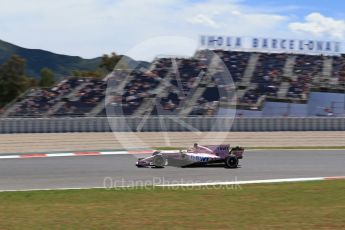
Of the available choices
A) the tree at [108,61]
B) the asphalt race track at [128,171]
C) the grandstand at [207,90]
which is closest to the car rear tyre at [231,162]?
the asphalt race track at [128,171]

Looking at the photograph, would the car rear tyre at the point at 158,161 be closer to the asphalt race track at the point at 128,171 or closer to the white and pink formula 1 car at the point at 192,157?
the white and pink formula 1 car at the point at 192,157

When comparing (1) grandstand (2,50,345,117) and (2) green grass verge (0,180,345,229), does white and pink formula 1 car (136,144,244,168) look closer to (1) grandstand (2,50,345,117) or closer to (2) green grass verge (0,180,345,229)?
(2) green grass verge (0,180,345,229)

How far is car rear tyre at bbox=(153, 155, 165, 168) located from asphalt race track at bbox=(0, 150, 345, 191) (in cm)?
16

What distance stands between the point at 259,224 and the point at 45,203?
368 centimetres

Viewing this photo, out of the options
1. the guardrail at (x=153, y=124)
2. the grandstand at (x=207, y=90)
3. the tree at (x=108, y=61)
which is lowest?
the guardrail at (x=153, y=124)

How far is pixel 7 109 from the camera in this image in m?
32.9

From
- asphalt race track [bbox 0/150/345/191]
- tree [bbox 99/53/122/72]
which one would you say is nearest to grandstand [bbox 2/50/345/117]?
asphalt race track [bbox 0/150/345/191]

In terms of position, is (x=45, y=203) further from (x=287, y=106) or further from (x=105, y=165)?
(x=287, y=106)

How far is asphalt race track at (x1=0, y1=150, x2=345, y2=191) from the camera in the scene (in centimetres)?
1226

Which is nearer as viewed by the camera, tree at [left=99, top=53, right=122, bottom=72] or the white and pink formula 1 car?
the white and pink formula 1 car

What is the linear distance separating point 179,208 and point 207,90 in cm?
2716

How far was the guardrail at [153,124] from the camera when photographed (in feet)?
74.4

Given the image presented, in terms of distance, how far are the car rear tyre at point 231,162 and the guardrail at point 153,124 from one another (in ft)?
29.1

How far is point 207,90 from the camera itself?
35.7 metres
